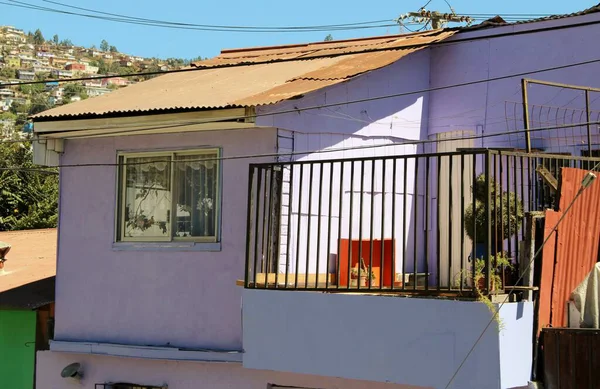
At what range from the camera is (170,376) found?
1216 centimetres

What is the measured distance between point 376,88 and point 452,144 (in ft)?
5.10

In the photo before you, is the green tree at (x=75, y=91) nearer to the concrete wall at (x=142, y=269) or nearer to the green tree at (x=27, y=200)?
the green tree at (x=27, y=200)

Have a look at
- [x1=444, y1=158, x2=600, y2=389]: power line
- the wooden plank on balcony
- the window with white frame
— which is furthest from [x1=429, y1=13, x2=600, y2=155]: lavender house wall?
the window with white frame

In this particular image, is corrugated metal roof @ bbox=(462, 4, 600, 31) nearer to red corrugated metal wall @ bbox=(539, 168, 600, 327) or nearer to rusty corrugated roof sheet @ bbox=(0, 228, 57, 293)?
red corrugated metal wall @ bbox=(539, 168, 600, 327)

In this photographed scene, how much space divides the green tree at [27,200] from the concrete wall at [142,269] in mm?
15240

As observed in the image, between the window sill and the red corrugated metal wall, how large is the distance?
433 cm

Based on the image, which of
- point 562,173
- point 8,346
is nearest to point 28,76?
point 8,346

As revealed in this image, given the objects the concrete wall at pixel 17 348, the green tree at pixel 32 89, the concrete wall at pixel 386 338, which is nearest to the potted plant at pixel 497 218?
the concrete wall at pixel 386 338

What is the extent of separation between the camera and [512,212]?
32.4ft

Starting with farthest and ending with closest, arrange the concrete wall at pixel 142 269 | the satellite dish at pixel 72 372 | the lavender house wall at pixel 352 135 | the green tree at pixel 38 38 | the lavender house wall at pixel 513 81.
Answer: the green tree at pixel 38 38
the satellite dish at pixel 72 372
the lavender house wall at pixel 513 81
the concrete wall at pixel 142 269
the lavender house wall at pixel 352 135

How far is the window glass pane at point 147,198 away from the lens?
1238 centimetres

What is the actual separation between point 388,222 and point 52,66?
120 metres

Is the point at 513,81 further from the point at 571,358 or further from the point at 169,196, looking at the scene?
the point at 571,358

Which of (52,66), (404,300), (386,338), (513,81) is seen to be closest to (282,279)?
(386,338)
